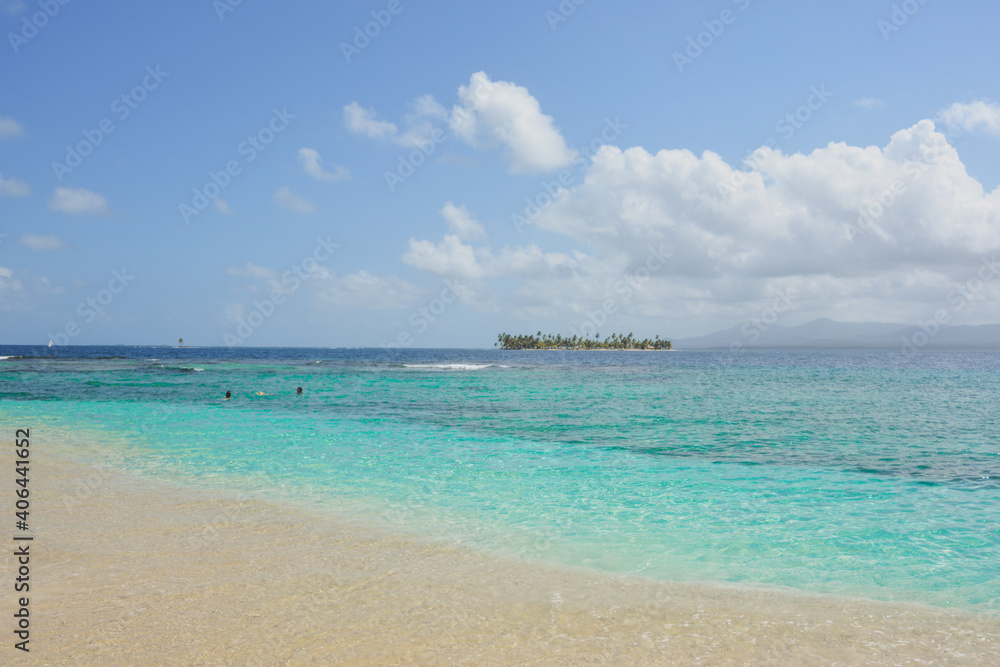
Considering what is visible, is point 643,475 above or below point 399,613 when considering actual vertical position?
below

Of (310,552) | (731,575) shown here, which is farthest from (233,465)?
(731,575)

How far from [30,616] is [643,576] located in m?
6.77

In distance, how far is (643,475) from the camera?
45.0ft

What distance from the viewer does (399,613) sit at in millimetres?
5820

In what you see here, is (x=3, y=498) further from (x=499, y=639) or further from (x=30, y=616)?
(x=499, y=639)

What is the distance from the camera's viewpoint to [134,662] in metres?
4.74

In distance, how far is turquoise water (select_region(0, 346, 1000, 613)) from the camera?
7.97m

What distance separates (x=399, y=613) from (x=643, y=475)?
30.0 ft

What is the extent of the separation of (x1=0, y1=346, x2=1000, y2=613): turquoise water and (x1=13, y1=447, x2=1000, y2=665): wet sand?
34.0 inches

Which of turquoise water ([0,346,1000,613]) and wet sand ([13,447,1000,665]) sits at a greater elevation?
wet sand ([13,447,1000,665])

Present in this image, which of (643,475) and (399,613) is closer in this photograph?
(399,613)

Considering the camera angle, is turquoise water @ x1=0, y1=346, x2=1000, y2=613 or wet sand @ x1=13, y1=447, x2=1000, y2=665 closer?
wet sand @ x1=13, y1=447, x2=1000, y2=665

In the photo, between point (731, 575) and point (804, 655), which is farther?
point (731, 575)

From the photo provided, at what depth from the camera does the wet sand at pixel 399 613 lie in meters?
5.07
